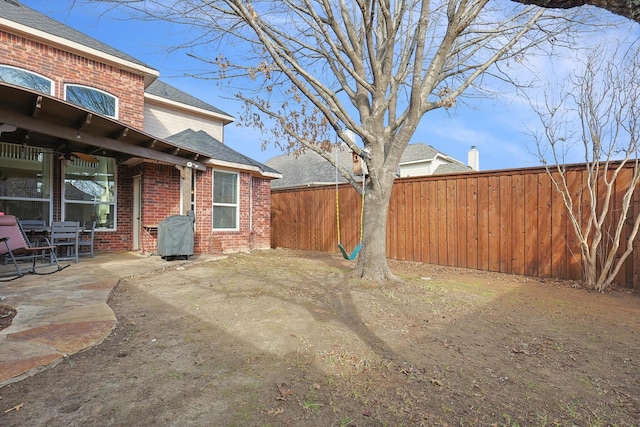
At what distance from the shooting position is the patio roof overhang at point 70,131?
5383 mm

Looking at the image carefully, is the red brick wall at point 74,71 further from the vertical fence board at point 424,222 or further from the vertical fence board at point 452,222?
the vertical fence board at point 452,222

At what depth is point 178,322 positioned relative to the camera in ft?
12.3

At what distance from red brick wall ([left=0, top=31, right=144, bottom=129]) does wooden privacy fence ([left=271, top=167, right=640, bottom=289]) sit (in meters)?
6.48

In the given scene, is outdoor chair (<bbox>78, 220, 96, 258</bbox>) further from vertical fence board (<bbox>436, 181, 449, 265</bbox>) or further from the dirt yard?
vertical fence board (<bbox>436, 181, 449, 265</bbox>)

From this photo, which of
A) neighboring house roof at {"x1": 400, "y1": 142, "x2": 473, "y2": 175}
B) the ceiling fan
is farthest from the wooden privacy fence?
neighboring house roof at {"x1": 400, "y1": 142, "x2": 473, "y2": 175}

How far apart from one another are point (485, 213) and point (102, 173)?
31.2 feet

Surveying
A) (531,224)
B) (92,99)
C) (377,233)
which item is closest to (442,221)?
(531,224)

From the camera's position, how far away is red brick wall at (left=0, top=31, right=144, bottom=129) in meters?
7.70

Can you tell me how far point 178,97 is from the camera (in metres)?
12.6

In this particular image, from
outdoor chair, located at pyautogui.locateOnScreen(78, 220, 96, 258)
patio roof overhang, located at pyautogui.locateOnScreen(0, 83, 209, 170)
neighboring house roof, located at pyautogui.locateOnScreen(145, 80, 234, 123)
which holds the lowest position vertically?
outdoor chair, located at pyautogui.locateOnScreen(78, 220, 96, 258)

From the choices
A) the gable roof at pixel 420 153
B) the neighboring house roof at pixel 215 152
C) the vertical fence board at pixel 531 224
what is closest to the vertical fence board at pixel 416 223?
the vertical fence board at pixel 531 224

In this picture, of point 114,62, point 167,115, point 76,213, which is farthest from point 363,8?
point 167,115

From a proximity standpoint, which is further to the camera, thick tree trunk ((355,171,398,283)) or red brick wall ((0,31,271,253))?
red brick wall ((0,31,271,253))

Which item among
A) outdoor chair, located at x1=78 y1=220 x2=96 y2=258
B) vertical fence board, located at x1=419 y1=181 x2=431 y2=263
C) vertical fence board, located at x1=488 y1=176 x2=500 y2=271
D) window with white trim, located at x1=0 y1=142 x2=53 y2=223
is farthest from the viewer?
vertical fence board, located at x1=419 y1=181 x2=431 y2=263
